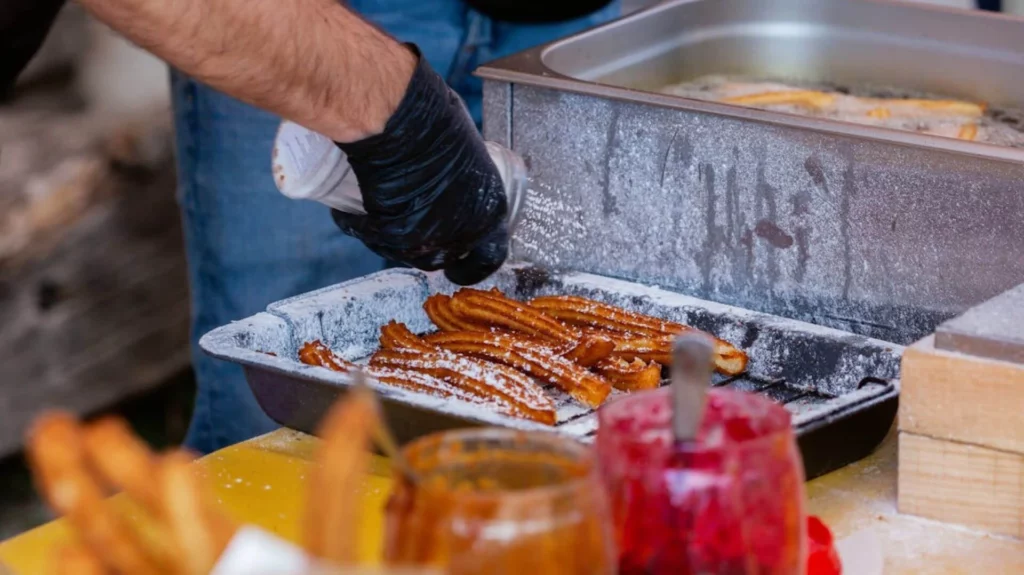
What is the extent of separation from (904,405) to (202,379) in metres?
1.53

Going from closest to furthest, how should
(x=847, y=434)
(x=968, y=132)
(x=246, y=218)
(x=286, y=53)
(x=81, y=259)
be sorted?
(x=847, y=434) → (x=286, y=53) → (x=968, y=132) → (x=246, y=218) → (x=81, y=259)

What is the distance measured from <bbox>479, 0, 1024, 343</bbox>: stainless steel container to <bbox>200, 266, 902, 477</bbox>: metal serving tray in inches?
3.1

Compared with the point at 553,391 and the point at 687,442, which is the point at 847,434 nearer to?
the point at 553,391

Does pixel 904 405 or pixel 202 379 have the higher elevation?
pixel 904 405

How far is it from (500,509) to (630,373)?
808 mm

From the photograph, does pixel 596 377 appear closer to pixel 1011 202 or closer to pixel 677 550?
pixel 1011 202

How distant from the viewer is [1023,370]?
1116 mm

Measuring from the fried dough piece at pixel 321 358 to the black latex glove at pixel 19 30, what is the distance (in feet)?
2.61

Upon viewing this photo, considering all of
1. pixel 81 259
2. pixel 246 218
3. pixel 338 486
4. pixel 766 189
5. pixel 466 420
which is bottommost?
pixel 81 259

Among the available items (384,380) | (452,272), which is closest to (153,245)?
(452,272)

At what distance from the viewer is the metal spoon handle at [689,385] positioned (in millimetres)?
723

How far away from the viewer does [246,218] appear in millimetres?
2338

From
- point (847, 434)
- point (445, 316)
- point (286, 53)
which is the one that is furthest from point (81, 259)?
point (847, 434)

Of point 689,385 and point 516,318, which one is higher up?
point 689,385
